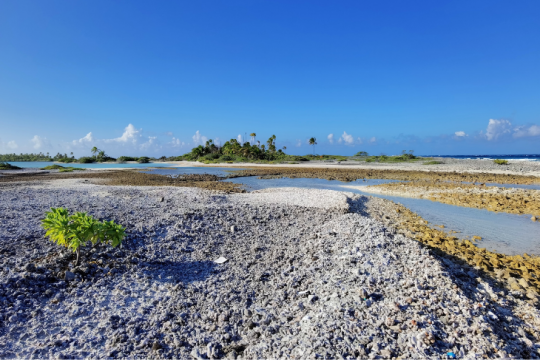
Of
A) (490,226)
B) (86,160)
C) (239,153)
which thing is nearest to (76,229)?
(490,226)

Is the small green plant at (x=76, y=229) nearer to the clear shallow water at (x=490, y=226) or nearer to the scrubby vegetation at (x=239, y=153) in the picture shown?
the clear shallow water at (x=490, y=226)

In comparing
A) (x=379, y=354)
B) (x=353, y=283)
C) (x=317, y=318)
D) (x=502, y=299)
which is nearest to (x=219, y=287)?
(x=317, y=318)

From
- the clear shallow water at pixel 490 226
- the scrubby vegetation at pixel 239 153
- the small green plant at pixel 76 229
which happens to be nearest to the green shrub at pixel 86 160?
the scrubby vegetation at pixel 239 153

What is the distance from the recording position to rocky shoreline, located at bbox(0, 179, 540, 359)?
412 centimetres

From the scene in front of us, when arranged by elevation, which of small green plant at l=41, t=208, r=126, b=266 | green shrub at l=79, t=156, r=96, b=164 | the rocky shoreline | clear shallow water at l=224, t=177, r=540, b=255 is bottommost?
clear shallow water at l=224, t=177, r=540, b=255

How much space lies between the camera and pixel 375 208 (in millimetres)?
15258

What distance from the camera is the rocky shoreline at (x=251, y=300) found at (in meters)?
4.12

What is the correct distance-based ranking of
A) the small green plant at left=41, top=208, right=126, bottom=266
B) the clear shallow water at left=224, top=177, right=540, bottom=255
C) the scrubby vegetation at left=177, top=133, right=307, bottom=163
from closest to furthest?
the small green plant at left=41, top=208, right=126, bottom=266
the clear shallow water at left=224, top=177, right=540, bottom=255
the scrubby vegetation at left=177, top=133, right=307, bottom=163

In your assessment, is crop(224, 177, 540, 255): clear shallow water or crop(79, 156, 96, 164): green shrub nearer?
crop(224, 177, 540, 255): clear shallow water

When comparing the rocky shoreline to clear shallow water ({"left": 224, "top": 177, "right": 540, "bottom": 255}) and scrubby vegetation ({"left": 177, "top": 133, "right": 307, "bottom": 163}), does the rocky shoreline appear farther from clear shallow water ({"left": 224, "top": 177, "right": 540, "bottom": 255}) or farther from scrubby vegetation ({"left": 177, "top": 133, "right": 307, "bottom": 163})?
scrubby vegetation ({"left": 177, "top": 133, "right": 307, "bottom": 163})

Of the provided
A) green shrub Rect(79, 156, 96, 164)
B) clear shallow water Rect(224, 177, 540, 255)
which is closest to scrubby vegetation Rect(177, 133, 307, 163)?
green shrub Rect(79, 156, 96, 164)

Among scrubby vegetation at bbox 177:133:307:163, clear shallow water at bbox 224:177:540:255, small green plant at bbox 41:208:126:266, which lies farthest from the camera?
scrubby vegetation at bbox 177:133:307:163

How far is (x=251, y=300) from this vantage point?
566 cm

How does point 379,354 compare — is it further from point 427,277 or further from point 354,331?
point 427,277
